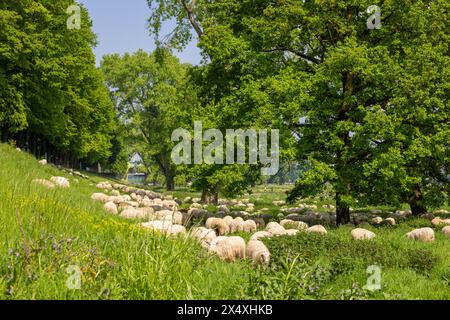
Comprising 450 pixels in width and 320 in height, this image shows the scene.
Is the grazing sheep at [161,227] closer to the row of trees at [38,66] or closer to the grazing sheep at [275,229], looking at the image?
the grazing sheep at [275,229]

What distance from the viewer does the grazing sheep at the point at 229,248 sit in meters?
10.5

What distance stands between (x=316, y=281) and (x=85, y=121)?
1599 inches

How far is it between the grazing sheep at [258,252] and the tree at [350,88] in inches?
185

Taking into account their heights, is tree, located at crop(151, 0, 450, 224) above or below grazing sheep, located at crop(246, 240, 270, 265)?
above

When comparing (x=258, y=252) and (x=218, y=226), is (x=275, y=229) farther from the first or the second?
(x=258, y=252)

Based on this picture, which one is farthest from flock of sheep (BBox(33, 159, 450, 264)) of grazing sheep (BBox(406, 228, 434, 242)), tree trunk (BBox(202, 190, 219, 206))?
tree trunk (BBox(202, 190, 219, 206))

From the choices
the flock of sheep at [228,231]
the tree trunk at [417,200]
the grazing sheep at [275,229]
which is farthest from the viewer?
the tree trunk at [417,200]

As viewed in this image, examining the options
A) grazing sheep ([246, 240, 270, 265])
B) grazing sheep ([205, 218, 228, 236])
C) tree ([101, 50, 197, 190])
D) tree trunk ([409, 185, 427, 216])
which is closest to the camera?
grazing sheep ([246, 240, 270, 265])

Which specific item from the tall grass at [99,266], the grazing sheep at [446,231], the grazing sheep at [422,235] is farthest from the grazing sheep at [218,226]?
the tall grass at [99,266]

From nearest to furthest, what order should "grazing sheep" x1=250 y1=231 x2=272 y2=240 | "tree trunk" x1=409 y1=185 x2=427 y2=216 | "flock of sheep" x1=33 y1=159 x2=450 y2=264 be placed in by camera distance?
"flock of sheep" x1=33 y1=159 x2=450 y2=264 → "grazing sheep" x1=250 y1=231 x2=272 y2=240 → "tree trunk" x1=409 y1=185 x2=427 y2=216

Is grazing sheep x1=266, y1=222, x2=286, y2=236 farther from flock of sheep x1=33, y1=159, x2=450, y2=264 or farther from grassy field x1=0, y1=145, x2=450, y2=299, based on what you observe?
grassy field x1=0, y1=145, x2=450, y2=299

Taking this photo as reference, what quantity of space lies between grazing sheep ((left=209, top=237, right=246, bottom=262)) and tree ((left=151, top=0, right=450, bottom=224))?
4863mm

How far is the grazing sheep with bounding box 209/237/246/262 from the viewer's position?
10500 mm
